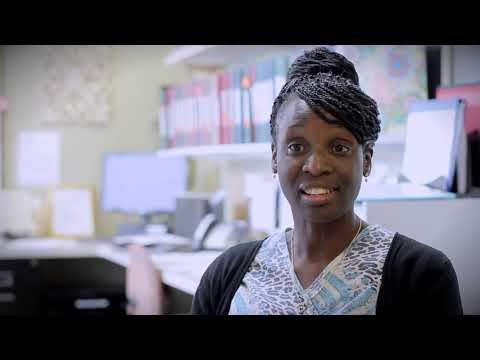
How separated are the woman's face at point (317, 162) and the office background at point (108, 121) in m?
2.09

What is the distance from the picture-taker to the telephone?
103 inches

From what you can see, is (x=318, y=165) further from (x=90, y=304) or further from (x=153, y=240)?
(x=90, y=304)

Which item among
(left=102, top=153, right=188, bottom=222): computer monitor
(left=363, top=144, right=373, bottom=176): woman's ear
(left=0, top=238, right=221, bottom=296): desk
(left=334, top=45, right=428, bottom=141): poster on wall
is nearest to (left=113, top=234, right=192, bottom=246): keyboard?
(left=0, top=238, right=221, bottom=296): desk

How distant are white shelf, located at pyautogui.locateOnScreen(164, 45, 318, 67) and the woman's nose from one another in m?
1.35

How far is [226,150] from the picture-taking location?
95.3 inches

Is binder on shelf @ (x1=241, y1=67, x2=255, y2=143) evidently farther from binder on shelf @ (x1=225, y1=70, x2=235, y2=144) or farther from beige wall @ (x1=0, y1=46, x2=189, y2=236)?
beige wall @ (x1=0, y1=46, x2=189, y2=236)

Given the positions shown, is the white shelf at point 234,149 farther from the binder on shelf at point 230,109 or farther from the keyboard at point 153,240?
the keyboard at point 153,240

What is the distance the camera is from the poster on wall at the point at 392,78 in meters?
1.62

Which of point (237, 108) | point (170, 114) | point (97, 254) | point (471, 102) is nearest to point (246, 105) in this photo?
point (237, 108)

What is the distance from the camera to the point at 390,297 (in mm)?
1093

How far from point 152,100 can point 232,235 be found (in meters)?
1.18

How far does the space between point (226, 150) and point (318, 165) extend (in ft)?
4.24
